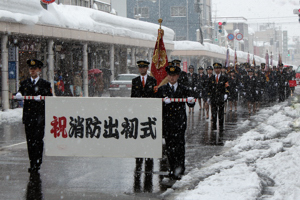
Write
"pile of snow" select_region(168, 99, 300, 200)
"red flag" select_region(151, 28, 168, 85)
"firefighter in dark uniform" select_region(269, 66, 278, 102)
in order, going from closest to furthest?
"pile of snow" select_region(168, 99, 300, 200), "red flag" select_region(151, 28, 168, 85), "firefighter in dark uniform" select_region(269, 66, 278, 102)

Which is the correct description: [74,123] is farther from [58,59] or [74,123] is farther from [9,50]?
[58,59]

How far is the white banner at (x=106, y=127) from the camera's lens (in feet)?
23.9

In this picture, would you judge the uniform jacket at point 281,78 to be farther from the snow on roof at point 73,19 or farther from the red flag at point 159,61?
the red flag at point 159,61

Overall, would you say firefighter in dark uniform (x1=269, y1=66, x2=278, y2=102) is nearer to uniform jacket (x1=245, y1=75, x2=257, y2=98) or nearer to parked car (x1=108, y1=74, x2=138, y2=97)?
uniform jacket (x1=245, y1=75, x2=257, y2=98)

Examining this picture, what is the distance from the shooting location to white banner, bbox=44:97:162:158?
727 centimetres

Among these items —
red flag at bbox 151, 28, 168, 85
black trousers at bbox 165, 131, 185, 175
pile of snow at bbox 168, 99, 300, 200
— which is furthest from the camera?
red flag at bbox 151, 28, 168, 85

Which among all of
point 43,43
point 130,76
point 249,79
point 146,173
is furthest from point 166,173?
point 130,76

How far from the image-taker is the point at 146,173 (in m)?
7.80

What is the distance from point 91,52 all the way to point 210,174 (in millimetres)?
27669

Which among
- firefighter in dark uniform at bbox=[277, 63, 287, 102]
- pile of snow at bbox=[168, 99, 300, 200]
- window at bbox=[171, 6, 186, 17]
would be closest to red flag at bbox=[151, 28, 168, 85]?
pile of snow at bbox=[168, 99, 300, 200]

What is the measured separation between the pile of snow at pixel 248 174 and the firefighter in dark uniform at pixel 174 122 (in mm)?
311

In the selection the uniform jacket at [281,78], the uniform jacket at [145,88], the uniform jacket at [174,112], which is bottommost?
the uniform jacket at [174,112]

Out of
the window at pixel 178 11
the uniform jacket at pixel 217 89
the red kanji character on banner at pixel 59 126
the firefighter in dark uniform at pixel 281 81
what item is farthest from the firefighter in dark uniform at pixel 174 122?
the window at pixel 178 11

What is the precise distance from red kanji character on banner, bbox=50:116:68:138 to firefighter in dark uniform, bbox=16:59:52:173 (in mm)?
528
